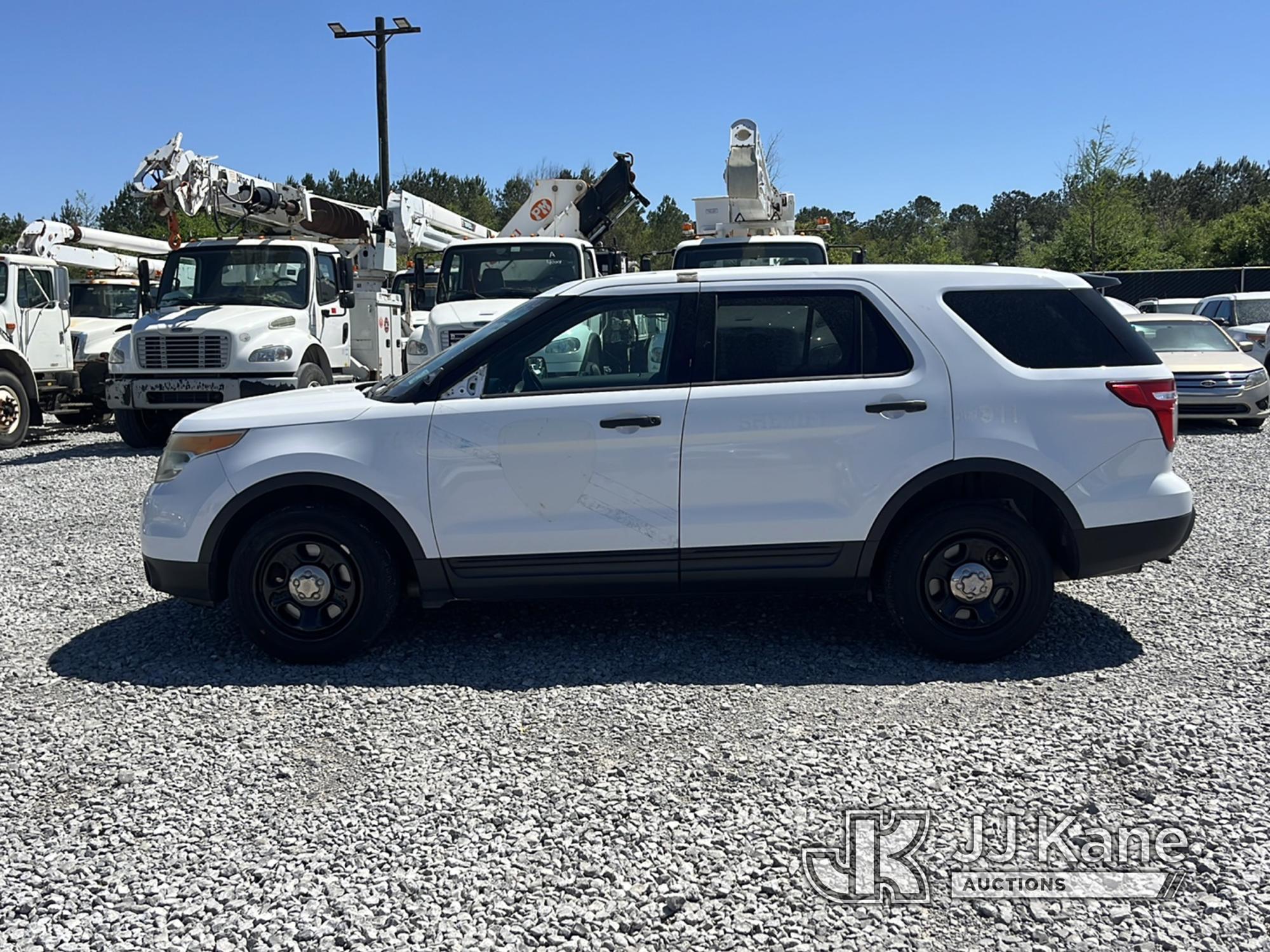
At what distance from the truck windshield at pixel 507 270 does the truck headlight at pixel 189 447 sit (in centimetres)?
813

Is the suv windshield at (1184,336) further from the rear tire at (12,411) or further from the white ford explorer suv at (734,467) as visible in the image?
the rear tire at (12,411)

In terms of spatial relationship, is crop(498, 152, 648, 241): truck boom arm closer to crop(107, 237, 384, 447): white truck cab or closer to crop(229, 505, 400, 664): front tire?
crop(107, 237, 384, 447): white truck cab

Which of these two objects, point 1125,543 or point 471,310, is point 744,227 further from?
point 1125,543

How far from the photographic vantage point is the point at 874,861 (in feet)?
10.9

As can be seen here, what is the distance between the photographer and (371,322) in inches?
591

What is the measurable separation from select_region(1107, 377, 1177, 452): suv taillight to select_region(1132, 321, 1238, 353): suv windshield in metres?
11.1

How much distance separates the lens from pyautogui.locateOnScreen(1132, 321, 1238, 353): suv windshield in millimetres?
15094

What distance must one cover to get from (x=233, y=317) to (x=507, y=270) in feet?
10.6

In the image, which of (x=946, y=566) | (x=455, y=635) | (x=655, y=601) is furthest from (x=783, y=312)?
(x=455, y=635)

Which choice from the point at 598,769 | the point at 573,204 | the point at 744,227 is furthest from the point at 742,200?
the point at 598,769

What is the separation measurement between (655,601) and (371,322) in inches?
396

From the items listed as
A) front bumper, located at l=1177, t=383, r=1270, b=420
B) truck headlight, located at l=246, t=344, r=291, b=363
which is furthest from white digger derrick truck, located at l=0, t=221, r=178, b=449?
front bumper, located at l=1177, t=383, r=1270, b=420

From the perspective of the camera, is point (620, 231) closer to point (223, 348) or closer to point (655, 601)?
point (223, 348)

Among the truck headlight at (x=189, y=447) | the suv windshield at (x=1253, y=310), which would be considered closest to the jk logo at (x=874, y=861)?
the truck headlight at (x=189, y=447)
